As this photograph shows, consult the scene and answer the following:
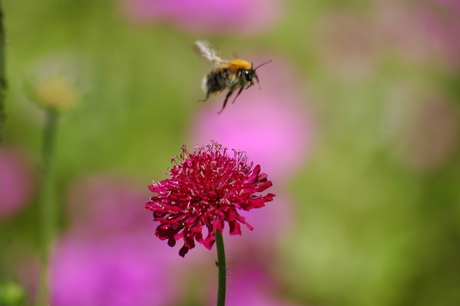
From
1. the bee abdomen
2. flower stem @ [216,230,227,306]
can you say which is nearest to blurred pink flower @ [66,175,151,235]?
the bee abdomen

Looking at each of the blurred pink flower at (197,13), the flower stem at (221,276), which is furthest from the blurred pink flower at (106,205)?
the flower stem at (221,276)

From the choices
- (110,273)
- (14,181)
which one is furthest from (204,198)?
(14,181)

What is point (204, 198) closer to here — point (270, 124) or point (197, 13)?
point (270, 124)

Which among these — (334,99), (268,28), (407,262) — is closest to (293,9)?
(268,28)

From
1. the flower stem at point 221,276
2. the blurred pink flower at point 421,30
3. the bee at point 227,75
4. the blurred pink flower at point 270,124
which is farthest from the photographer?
the blurred pink flower at point 421,30

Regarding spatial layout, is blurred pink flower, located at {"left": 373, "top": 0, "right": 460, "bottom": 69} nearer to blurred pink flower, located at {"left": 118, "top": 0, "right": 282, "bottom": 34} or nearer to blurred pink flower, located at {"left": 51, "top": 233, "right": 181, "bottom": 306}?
blurred pink flower, located at {"left": 118, "top": 0, "right": 282, "bottom": 34}

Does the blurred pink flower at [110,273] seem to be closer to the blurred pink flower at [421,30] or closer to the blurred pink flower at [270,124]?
the blurred pink flower at [270,124]
